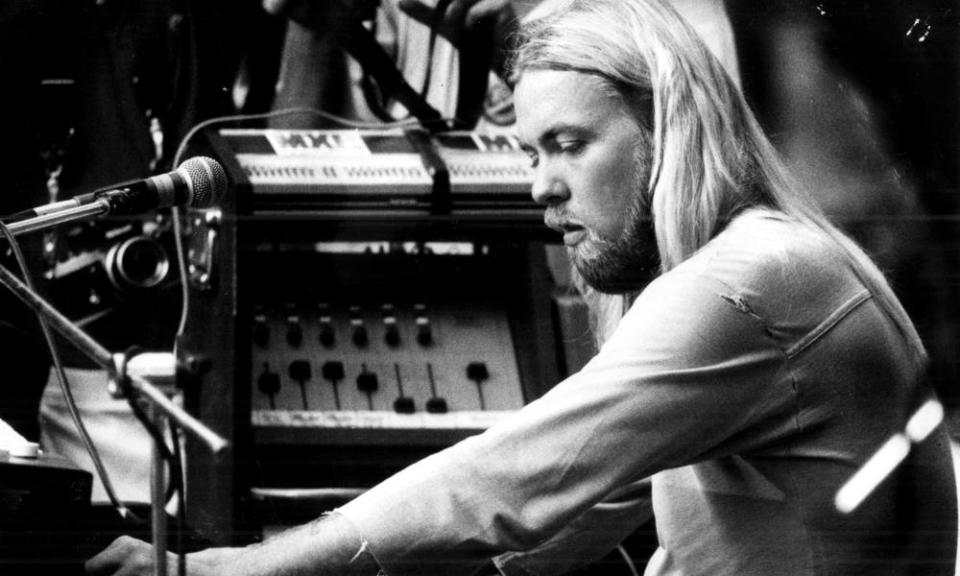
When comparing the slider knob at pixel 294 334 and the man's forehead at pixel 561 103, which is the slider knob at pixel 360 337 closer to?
the slider knob at pixel 294 334

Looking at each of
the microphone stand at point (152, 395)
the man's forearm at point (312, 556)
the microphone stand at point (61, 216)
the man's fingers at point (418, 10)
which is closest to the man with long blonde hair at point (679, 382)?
the man's forearm at point (312, 556)

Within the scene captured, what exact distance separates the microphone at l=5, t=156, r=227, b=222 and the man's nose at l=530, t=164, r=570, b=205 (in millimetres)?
475

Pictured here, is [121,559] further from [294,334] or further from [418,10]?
[418,10]

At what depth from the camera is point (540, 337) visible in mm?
2879

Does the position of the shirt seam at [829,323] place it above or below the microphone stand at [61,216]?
below

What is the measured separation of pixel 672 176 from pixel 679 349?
346mm

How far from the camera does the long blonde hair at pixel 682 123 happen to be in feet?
5.60

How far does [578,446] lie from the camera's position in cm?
144

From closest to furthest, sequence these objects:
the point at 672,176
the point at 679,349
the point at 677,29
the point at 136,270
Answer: the point at 679,349 < the point at 672,176 < the point at 677,29 < the point at 136,270

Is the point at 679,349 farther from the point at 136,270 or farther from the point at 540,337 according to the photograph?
the point at 136,270

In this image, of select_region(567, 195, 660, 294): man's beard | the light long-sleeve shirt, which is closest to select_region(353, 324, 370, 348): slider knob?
select_region(567, 195, 660, 294): man's beard

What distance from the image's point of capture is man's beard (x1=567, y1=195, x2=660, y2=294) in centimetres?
185

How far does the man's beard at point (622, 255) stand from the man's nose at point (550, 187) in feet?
0.25

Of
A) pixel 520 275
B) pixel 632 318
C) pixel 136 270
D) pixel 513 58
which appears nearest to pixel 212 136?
pixel 136 270
